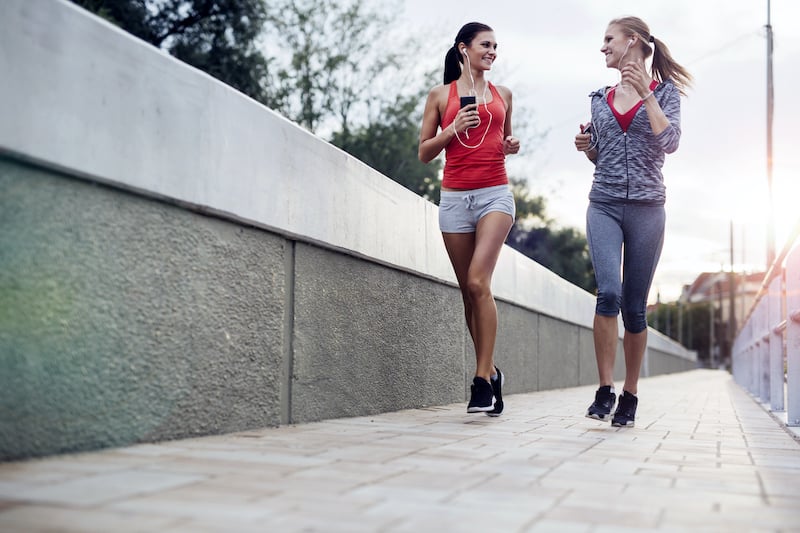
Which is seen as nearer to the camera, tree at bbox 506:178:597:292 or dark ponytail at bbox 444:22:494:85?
dark ponytail at bbox 444:22:494:85

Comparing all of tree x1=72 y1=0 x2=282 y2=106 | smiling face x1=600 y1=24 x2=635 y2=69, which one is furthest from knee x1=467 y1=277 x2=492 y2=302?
tree x1=72 y1=0 x2=282 y2=106

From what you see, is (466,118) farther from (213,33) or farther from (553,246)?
(553,246)

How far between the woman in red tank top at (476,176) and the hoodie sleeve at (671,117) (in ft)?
2.56

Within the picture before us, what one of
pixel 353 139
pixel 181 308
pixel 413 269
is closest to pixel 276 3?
pixel 353 139

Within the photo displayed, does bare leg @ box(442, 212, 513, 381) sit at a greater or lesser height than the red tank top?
lesser

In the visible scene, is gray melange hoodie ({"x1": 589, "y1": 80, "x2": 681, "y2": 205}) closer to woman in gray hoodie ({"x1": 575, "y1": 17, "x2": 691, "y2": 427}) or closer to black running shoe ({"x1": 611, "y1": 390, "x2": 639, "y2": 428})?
woman in gray hoodie ({"x1": 575, "y1": 17, "x2": 691, "y2": 427})

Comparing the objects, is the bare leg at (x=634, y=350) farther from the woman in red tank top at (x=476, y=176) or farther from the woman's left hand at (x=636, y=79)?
the woman's left hand at (x=636, y=79)

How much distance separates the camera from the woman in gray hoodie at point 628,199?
4785mm

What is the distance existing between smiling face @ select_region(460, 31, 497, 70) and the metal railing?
194 cm

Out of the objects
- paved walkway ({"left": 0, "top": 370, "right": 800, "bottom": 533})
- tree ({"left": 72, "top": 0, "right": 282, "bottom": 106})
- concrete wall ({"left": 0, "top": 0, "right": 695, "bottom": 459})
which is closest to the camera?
paved walkway ({"left": 0, "top": 370, "right": 800, "bottom": 533})

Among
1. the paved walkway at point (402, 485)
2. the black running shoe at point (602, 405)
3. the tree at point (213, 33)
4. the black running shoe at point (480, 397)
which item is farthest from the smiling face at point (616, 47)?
the tree at point (213, 33)

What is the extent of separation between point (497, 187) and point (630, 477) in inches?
94.7

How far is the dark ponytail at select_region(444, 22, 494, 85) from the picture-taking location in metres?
5.02

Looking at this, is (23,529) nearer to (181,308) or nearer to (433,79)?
(181,308)
